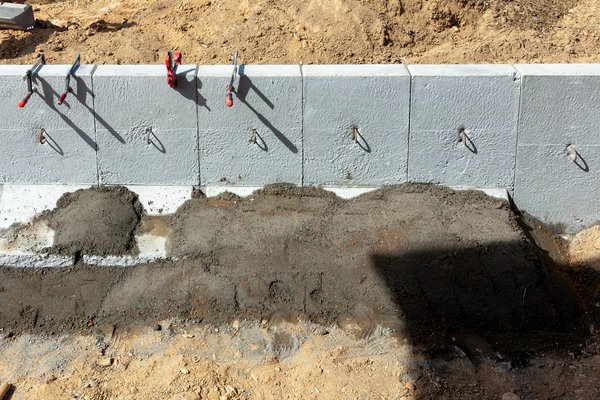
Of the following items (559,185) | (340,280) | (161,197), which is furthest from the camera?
(161,197)

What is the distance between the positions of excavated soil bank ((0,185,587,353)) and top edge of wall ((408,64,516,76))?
1.36 meters

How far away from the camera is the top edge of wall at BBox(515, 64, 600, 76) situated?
686 centimetres

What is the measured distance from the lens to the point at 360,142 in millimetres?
7176

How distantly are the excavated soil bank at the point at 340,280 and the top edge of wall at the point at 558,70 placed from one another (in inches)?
57.0

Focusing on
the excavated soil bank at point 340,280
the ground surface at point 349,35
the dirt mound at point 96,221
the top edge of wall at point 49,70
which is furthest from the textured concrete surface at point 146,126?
the ground surface at point 349,35

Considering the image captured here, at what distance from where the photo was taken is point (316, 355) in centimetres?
585

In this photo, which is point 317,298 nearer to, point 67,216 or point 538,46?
point 67,216

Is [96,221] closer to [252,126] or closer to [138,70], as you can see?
[138,70]

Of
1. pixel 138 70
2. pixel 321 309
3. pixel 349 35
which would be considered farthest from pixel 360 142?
pixel 349 35

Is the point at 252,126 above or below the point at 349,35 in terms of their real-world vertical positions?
below

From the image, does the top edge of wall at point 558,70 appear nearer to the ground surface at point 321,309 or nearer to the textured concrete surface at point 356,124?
the textured concrete surface at point 356,124

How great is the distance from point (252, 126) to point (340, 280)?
194 cm

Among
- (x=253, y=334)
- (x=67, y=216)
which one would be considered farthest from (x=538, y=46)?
(x=67, y=216)

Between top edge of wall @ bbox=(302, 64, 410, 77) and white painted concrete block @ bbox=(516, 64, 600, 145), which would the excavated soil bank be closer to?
white painted concrete block @ bbox=(516, 64, 600, 145)
